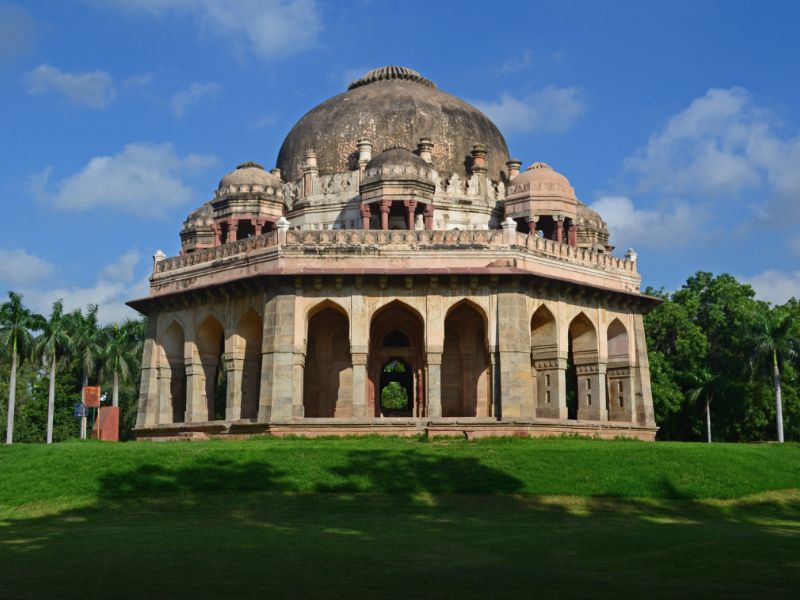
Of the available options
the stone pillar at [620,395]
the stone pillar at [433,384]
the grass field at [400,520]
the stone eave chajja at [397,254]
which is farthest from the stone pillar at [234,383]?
the stone pillar at [620,395]

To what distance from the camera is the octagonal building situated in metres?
28.0

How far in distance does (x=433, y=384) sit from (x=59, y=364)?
85.6 ft

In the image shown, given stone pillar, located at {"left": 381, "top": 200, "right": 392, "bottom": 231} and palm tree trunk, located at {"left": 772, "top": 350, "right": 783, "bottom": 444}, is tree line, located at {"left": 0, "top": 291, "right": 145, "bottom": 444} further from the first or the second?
palm tree trunk, located at {"left": 772, "top": 350, "right": 783, "bottom": 444}

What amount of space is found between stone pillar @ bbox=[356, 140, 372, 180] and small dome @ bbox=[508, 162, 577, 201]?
510 centimetres

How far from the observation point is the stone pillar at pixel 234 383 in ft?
97.3

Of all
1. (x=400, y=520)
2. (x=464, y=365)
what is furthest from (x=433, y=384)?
(x=400, y=520)

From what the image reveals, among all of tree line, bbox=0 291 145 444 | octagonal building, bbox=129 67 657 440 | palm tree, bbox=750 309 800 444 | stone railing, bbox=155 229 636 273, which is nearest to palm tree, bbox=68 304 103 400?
tree line, bbox=0 291 145 444

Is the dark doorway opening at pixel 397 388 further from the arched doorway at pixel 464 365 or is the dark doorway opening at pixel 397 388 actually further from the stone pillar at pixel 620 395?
the stone pillar at pixel 620 395

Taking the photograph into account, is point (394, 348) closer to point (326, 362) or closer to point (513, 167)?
point (326, 362)

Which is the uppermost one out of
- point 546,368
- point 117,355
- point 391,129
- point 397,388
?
point 391,129

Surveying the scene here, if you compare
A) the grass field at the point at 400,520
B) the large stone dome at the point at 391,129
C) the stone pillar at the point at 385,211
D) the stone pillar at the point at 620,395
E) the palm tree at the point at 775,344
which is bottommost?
the grass field at the point at 400,520

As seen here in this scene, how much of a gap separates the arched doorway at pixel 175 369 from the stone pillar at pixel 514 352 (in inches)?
452

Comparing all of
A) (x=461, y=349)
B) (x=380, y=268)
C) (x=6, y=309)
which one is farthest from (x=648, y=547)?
(x=6, y=309)

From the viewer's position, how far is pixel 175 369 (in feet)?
109
